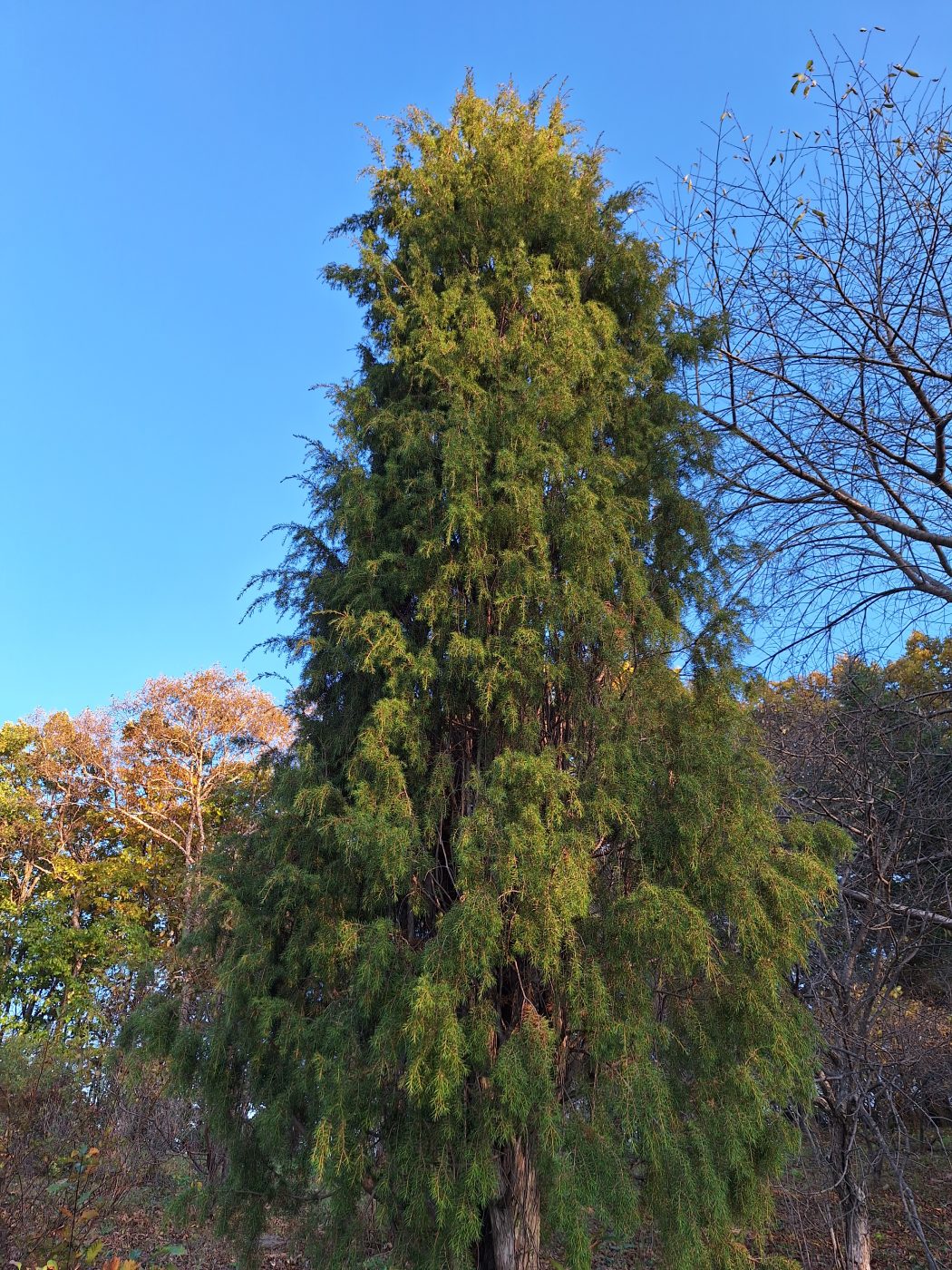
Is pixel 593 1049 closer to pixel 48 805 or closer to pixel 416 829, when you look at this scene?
pixel 416 829

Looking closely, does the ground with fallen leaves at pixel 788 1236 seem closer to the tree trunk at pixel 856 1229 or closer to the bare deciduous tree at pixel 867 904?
the tree trunk at pixel 856 1229

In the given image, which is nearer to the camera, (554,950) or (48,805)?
(554,950)

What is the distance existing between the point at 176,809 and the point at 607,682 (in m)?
15.6

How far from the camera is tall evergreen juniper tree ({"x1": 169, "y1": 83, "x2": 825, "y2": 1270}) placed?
4184 millimetres

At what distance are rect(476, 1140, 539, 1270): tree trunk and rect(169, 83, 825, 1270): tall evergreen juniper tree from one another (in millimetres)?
16

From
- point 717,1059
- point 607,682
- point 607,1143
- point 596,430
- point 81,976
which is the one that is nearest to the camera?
point 607,1143

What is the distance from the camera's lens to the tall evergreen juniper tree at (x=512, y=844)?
13.7 feet

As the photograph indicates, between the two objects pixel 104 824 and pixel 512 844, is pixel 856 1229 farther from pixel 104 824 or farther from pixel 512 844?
pixel 104 824

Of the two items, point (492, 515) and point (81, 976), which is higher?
point (492, 515)

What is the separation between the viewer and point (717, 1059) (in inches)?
177

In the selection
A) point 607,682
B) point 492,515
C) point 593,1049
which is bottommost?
point 593,1049

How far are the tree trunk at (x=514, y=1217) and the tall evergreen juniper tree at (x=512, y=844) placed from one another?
16mm

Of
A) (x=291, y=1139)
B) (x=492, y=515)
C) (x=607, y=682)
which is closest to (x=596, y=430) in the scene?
(x=492, y=515)

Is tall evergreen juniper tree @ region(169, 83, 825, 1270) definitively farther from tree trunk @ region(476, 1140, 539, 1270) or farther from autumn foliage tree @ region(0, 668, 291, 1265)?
autumn foliage tree @ region(0, 668, 291, 1265)
